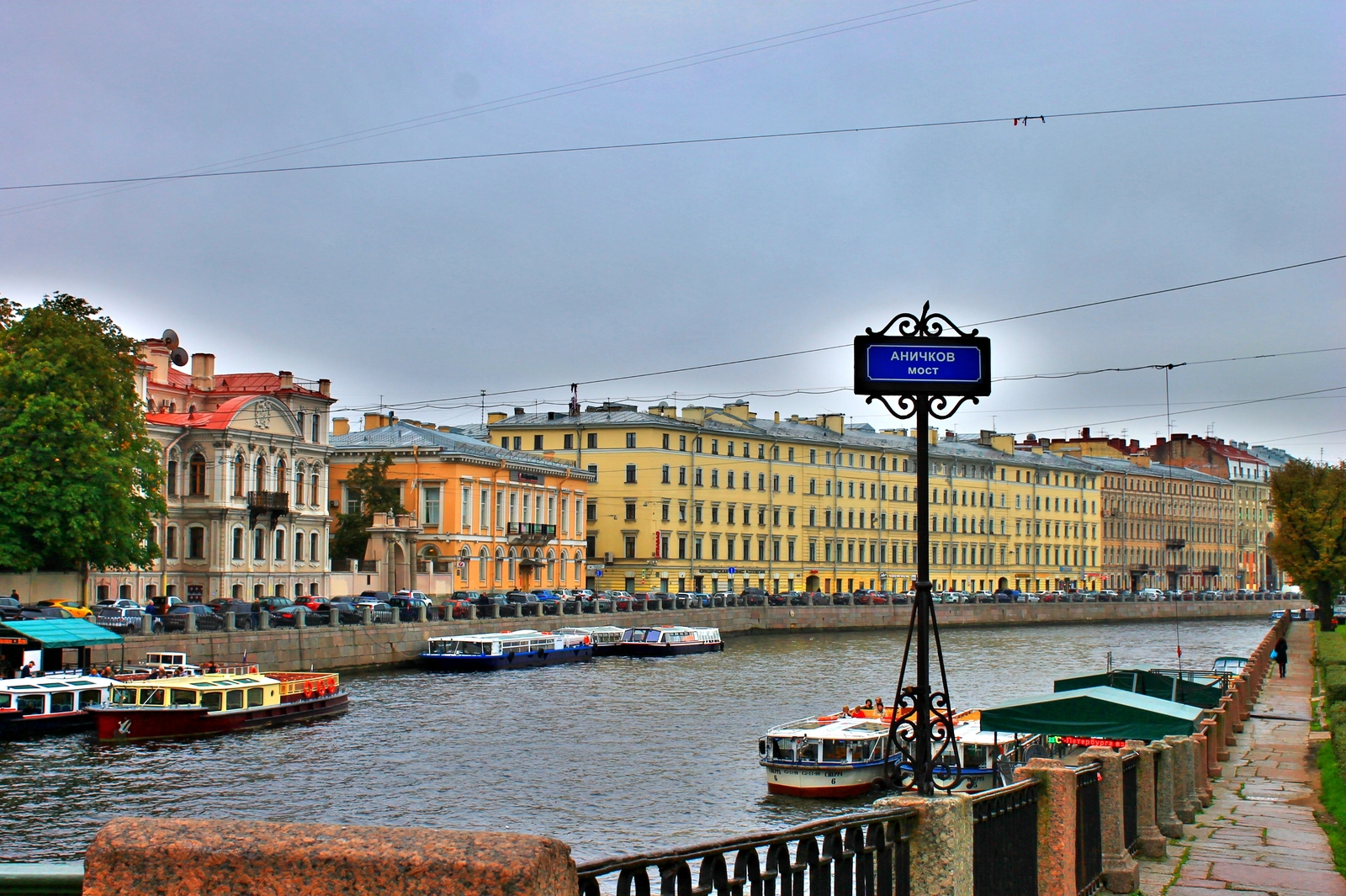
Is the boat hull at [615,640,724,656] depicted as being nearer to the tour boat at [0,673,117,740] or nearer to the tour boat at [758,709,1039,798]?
the tour boat at [0,673,117,740]

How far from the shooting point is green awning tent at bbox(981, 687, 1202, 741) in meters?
16.5

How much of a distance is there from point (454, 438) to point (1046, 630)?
34308 millimetres

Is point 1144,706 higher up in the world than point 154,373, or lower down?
lower down

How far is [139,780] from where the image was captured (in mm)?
23078

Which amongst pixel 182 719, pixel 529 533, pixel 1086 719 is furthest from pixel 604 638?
pixel 1086 719

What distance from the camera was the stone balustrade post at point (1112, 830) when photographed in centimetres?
987

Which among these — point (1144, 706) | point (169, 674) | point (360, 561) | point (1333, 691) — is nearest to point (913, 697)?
point (1144, 706)

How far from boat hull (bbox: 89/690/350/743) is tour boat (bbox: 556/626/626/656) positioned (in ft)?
75.8

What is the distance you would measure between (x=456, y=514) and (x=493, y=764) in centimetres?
3768

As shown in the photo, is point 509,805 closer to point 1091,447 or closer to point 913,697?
point 913,697

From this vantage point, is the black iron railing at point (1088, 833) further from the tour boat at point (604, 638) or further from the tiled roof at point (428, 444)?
the tiled roof at point (428, 444)

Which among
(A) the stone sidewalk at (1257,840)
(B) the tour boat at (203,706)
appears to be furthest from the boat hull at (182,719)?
(A) the stone sidewalk at (1257,840)

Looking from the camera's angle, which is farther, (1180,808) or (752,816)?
(752,816)

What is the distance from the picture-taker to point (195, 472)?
5175 centimetres
